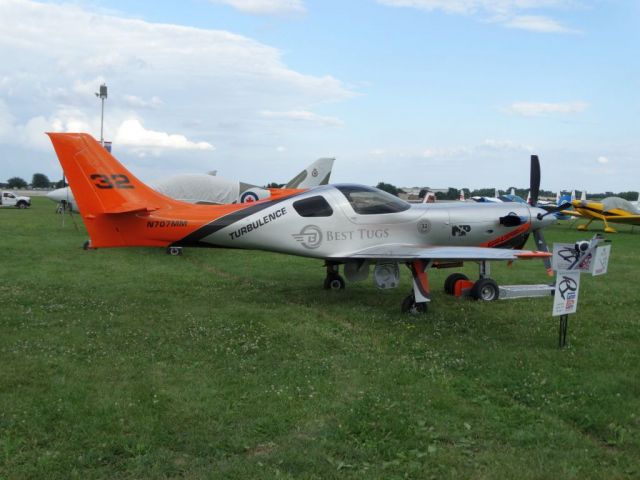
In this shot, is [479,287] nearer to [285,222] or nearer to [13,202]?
[285,222]

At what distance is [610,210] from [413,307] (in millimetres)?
25644

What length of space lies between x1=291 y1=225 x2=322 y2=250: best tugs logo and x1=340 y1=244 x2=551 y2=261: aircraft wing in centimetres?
56

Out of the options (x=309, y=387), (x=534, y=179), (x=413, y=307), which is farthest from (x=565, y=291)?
(x=534, y=179)

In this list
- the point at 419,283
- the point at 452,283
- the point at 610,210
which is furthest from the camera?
the point at 610,210

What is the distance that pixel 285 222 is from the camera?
32.5ft

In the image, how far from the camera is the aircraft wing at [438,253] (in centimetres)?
830

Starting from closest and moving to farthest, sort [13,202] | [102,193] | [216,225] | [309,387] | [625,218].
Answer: [309,387], [102,193], [216,225], [625,218], [13,202]

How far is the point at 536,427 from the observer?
500 cm

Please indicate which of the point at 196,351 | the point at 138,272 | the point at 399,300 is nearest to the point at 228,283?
the point at 138,272

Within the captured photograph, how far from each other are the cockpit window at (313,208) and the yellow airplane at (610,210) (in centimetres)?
2447

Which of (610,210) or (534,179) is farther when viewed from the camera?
(610,210)

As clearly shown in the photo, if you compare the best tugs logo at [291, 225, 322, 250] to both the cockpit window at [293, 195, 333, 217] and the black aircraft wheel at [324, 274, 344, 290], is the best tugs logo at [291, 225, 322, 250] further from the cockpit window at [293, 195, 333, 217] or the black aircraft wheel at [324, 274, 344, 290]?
the black aircraft wheel at [324, 274, 344, 290]

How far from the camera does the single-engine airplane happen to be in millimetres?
9539

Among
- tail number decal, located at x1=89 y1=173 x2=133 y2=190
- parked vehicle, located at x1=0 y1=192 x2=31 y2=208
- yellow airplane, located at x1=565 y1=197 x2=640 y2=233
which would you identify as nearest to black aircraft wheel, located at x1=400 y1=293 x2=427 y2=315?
tail number decal, located at x1=89 y1=173 x2=133 y2=190
